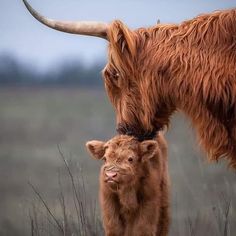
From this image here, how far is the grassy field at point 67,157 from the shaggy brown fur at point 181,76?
0.45m

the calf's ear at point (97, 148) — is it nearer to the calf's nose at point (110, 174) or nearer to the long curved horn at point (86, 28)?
the calf's nose at point (110, 174)

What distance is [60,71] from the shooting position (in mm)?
2770

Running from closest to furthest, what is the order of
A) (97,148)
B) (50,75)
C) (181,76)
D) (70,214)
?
1. (181,76)
2. (97,148)
3. (70,214)
4. (50,75)

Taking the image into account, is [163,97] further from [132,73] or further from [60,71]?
[60,71]

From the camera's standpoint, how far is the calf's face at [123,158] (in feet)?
7.21

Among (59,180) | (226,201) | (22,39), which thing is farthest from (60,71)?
(226,201)

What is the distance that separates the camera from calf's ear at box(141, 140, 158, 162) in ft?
7.38

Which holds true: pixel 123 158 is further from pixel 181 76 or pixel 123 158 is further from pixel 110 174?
pixel 181 76

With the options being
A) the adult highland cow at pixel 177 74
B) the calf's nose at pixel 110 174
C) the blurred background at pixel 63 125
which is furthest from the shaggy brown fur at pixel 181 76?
the blurred background at pixel 63 125

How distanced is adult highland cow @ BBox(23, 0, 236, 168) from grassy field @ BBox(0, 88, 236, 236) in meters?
0.46

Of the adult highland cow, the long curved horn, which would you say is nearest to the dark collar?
the adult highland cow

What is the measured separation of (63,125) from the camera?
272cm

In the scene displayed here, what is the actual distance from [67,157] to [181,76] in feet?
2.38

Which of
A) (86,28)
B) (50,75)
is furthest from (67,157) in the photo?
(86,28)
